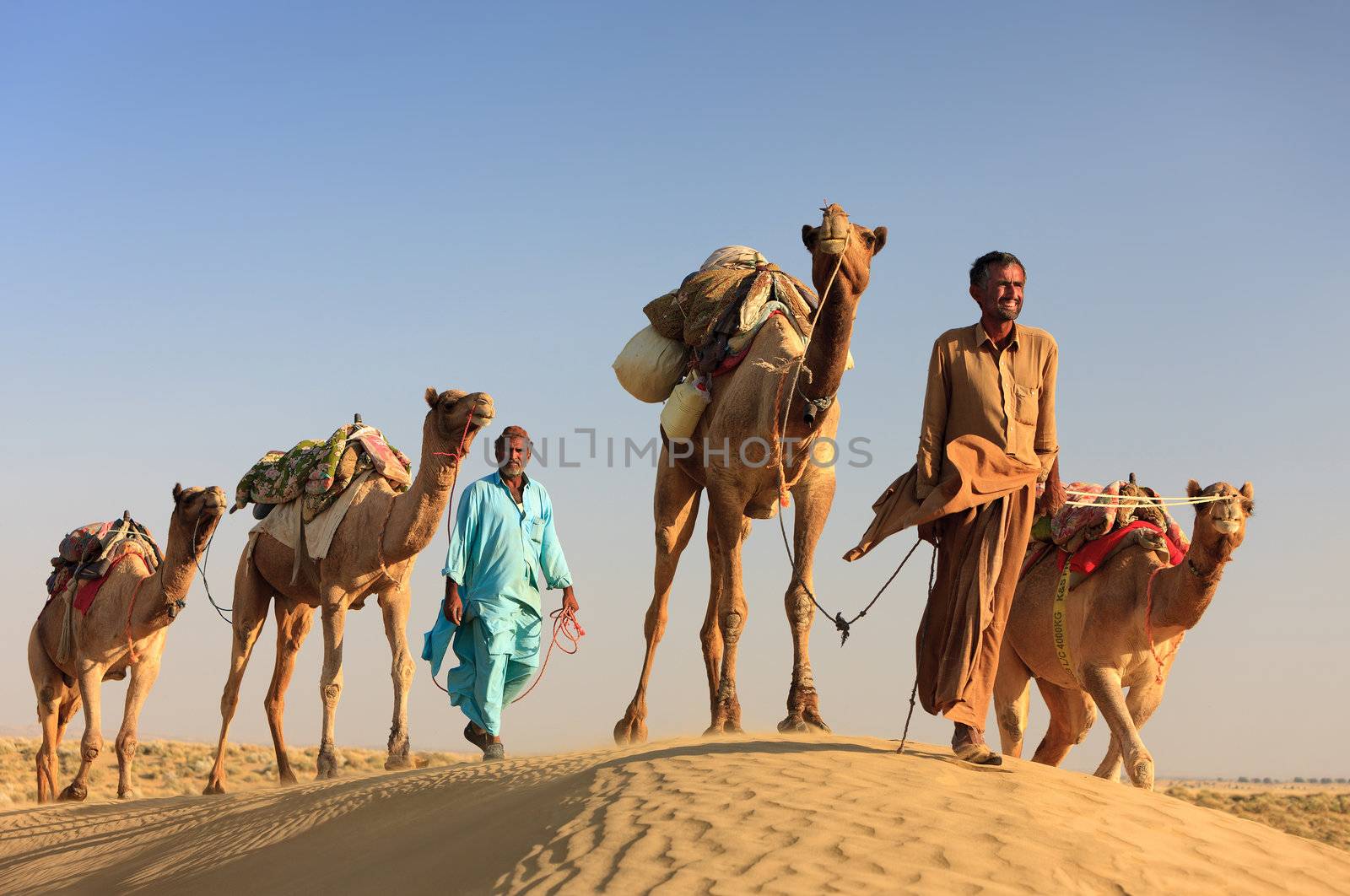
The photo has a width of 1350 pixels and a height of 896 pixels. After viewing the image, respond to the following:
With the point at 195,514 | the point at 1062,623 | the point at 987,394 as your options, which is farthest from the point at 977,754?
the point at 195,514

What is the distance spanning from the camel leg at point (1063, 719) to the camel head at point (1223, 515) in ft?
9.78

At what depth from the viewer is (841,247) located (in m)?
7.80

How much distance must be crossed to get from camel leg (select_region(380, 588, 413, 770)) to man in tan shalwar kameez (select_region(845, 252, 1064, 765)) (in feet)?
18.9

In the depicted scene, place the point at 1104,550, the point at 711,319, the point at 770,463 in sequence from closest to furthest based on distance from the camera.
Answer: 1. the point at 770,463
2. the point at 711,319
3. the point at 1104,550

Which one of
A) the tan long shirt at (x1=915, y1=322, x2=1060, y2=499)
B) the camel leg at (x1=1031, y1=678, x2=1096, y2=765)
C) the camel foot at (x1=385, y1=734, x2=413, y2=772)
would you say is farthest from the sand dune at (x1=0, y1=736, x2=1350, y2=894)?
the camel leg at (x1=1031, y1=678, x2=1096, y2=765)

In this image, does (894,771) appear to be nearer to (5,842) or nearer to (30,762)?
(5,842)

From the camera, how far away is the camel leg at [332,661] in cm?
1191

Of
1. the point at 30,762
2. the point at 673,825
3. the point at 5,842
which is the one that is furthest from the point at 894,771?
the point at 30,762

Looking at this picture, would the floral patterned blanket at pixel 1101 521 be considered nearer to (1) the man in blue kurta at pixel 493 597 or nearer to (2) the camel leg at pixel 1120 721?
(2) the camel leg at pixel 1120 721

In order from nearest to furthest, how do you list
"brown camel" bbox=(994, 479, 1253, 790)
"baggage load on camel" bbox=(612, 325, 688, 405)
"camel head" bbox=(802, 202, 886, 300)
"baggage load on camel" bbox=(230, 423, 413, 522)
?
"camel head" bbox=(802, 202, 886, 300) → "brown camel" bbox=(994, 479, 1253, 790) → "baggage load on camel" bbox=(612, 325, 688, 405) → "baggage load on camel" bbox=(230, 423, 413, 522)

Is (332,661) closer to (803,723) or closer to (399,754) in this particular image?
(399,754)

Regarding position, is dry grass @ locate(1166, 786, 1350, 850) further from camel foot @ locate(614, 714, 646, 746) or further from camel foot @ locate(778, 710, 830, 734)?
camel foot @ locate(778, 710, 830, 734)

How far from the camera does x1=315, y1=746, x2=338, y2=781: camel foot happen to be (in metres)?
11.7

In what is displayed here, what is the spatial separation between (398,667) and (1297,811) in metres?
17.0
